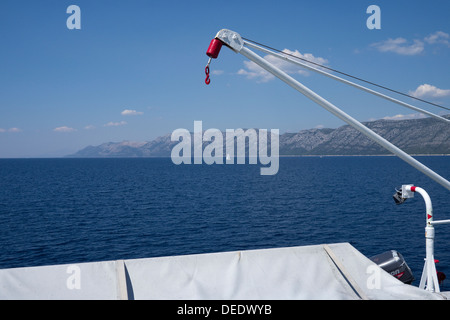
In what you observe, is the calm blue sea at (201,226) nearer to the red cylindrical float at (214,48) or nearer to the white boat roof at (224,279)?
the white boat roof at (224,279)

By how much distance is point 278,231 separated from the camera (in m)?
45.4

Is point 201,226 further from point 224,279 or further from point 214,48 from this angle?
point 224,279

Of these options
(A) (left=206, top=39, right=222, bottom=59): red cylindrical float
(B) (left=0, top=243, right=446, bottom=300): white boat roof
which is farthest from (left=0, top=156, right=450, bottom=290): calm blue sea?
(A) (left=206, top=39, right=222, bottom=59): red cylindrical float

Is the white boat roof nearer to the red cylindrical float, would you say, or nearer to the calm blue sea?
the red cylindrical float

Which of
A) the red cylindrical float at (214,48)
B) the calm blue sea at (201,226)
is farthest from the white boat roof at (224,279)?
the calm blue sea at (201,226)

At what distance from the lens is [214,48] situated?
10812 millimetres

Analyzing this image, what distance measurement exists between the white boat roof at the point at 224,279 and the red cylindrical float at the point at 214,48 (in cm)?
552

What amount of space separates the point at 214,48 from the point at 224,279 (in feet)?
20.4

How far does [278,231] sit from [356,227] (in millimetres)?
10001

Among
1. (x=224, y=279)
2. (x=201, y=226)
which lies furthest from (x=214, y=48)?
(x=201, y=226)

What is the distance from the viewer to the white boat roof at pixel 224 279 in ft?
26.0

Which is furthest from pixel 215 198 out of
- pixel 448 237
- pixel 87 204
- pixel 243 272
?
pixel 243 272

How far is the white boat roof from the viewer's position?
793 centimetres
